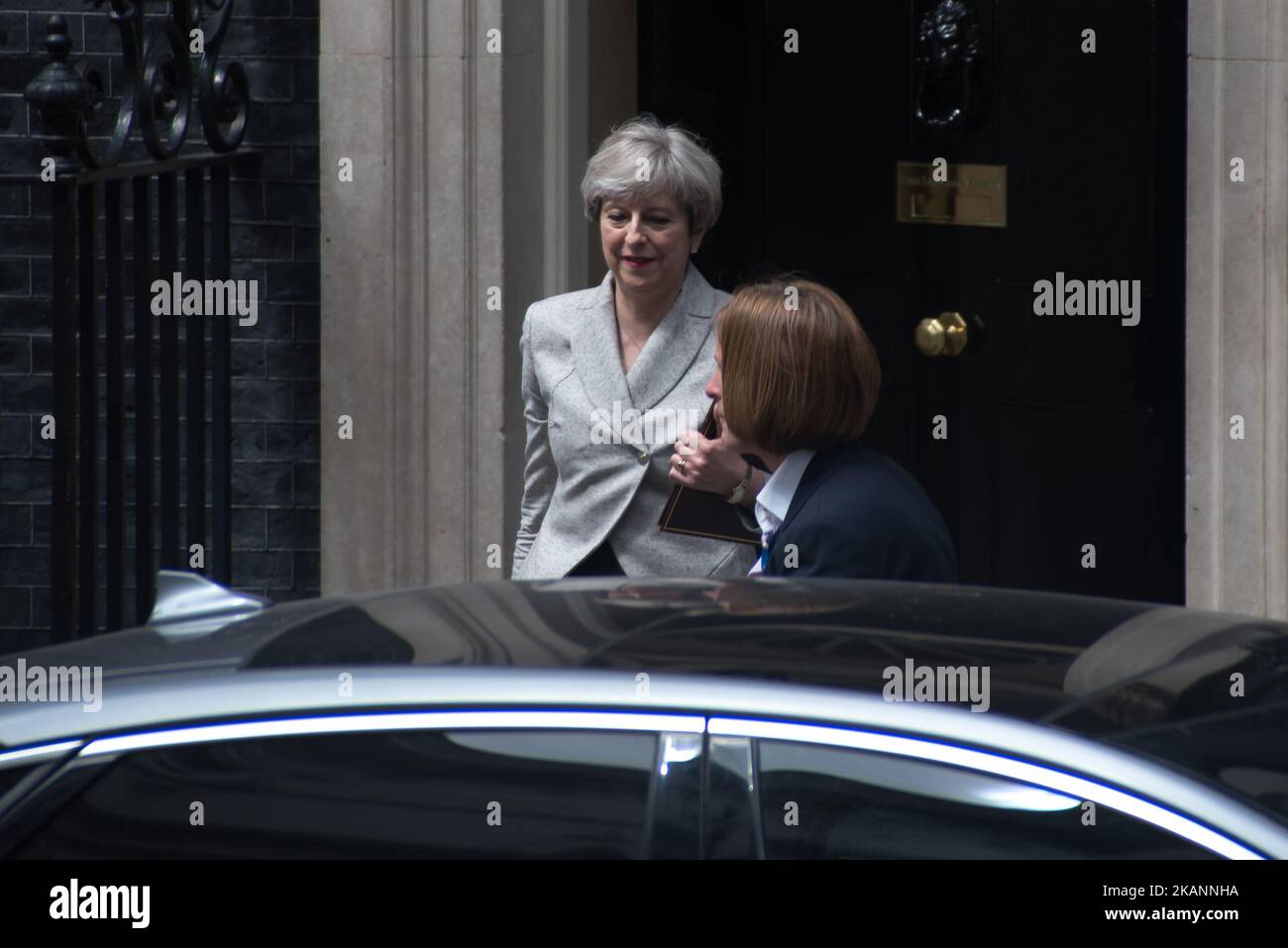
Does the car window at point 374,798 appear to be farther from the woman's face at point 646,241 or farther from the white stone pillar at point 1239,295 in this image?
the white stone pillar at point 1239,295

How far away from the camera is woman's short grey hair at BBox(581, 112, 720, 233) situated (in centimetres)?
402

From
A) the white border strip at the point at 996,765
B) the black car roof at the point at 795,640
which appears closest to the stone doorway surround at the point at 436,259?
the black car roof at the point at 795,640

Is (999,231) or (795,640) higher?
(999,231)

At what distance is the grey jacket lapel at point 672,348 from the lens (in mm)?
4035

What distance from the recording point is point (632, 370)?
4.05 meters

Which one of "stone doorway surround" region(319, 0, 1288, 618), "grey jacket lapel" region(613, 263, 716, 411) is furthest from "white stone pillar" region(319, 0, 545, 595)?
"grey jacket lapel" region(613, 263, 716, 411)

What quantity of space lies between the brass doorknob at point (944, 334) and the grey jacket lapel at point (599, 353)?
2.07 metres

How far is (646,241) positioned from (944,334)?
2213 millimetres

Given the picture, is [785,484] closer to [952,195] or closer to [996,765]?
[996,765]

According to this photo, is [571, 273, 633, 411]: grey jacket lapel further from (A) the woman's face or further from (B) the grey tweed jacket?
(A) the woman's face

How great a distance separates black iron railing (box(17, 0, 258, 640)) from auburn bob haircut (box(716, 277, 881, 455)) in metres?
1.92

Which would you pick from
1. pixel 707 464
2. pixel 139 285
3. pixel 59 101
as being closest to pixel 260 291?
pixel 139 285
